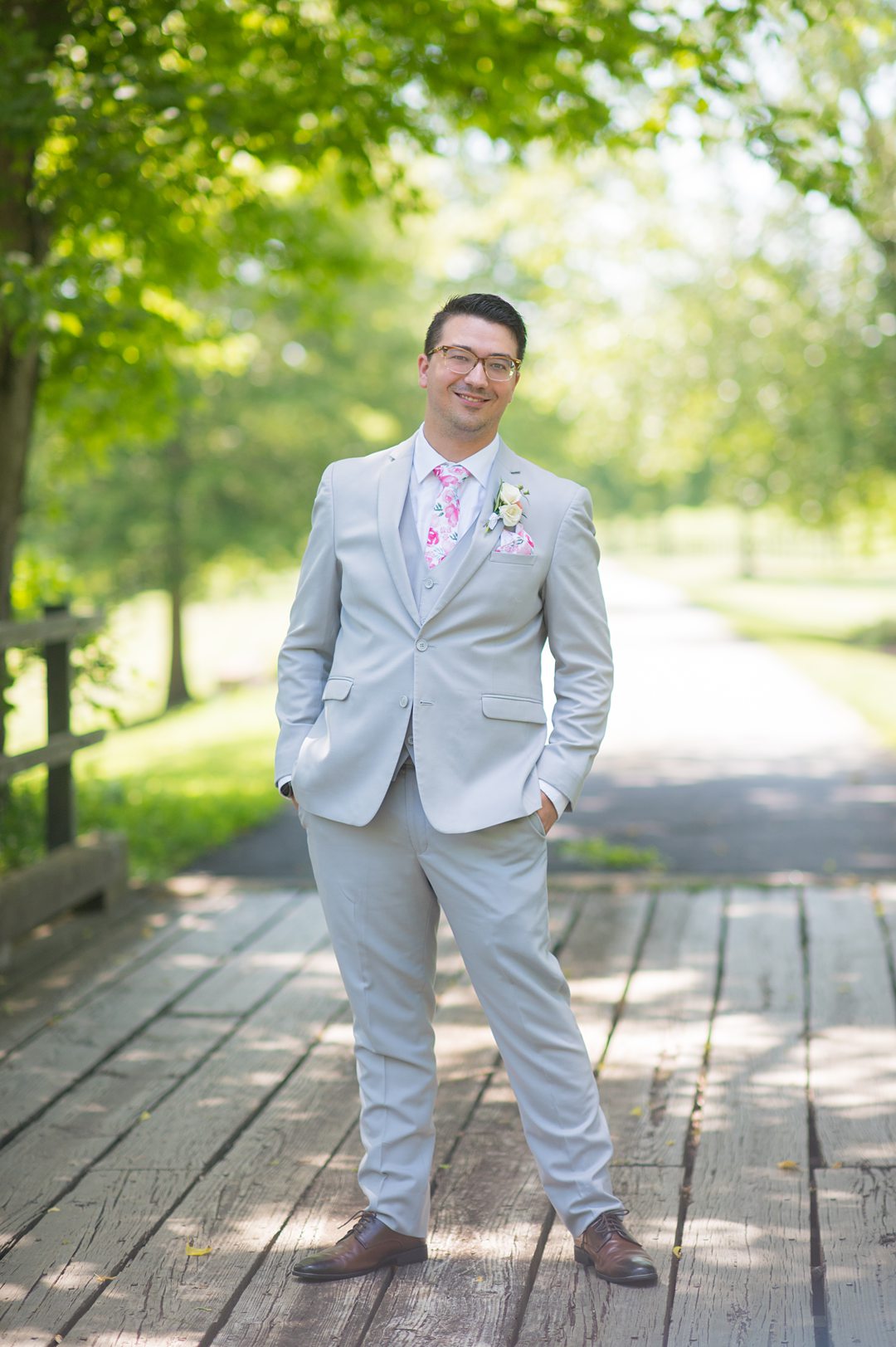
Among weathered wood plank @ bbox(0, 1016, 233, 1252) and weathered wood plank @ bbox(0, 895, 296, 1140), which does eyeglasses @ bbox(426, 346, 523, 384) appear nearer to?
weathered wood plank @ bbox(0, 1016, 233, 1252)

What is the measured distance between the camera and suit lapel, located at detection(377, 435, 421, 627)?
3.32 meters

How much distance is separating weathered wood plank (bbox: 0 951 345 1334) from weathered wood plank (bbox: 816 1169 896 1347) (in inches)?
65.0

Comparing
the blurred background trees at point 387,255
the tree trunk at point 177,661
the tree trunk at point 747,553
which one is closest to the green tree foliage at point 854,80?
the blurred background trees at point 387,255

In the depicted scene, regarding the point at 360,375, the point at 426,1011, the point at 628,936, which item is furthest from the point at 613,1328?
the point at 360,375

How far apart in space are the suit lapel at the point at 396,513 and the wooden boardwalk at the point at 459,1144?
1560mm

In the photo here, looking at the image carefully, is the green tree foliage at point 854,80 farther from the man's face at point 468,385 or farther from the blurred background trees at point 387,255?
the man's face at point 468,385

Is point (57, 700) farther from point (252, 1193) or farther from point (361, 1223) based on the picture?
point (361, 1223)

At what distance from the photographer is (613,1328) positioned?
318 centimetres

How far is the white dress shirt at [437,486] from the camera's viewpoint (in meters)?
3.38

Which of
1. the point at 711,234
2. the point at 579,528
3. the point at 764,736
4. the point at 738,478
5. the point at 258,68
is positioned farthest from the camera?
the point at 738,478

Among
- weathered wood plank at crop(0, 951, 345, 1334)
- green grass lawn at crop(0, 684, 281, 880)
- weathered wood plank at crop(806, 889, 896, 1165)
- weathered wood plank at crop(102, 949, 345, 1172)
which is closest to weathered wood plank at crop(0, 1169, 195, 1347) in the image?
weathered wood plank at crop(0, 951, 345, 1334)

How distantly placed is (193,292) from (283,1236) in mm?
16888

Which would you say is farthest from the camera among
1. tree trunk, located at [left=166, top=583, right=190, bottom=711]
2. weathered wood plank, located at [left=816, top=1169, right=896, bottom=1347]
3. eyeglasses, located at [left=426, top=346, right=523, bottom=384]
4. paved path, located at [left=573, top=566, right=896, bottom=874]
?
tree trunk, located at [left=166, top=583, right=190, bottom=711]

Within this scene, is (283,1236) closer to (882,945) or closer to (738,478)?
(882,945)
